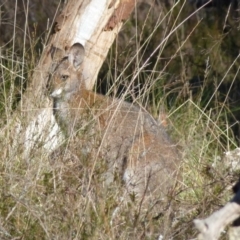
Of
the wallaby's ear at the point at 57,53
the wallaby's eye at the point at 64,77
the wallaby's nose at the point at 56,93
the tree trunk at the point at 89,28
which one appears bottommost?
the wallaby's eye at the point at 64,77

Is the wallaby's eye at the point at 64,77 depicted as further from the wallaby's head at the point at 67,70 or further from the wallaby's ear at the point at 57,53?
the wallaby's ear at the point at 57,53

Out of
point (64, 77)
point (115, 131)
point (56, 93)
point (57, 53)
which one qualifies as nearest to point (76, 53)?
point (57, 53)

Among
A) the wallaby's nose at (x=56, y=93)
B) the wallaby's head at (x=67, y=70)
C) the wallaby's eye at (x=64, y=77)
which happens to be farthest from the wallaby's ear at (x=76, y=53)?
the wallaby's nose at (x=56, y=93)

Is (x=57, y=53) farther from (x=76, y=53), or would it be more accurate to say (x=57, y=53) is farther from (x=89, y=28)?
(x=89, y=28)

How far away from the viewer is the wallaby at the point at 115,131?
15.3 feet

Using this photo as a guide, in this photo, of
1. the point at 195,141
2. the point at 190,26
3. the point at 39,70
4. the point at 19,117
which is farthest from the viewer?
the point at 190,26

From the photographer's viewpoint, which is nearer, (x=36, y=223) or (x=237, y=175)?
(x=36, y=223)

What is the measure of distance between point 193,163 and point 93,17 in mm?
1556

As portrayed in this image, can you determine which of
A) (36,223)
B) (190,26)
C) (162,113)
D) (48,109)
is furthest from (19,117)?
(190,26)

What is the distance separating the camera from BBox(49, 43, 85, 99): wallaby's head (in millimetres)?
5895

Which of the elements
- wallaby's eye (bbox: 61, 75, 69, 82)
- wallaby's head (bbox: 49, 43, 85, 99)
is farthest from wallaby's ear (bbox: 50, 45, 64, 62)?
wallaby's eye (bbox: 61, 75, 69, 82)

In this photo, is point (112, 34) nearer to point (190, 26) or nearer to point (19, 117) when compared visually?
point (19, 117)

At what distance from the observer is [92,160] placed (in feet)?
14.1

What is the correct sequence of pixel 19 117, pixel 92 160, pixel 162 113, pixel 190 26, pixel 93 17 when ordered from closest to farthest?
1. pixel 92 160
2. pixel 19 117
3. pixel 93 17
4. pixel 162 113
5. pixel 190 26
